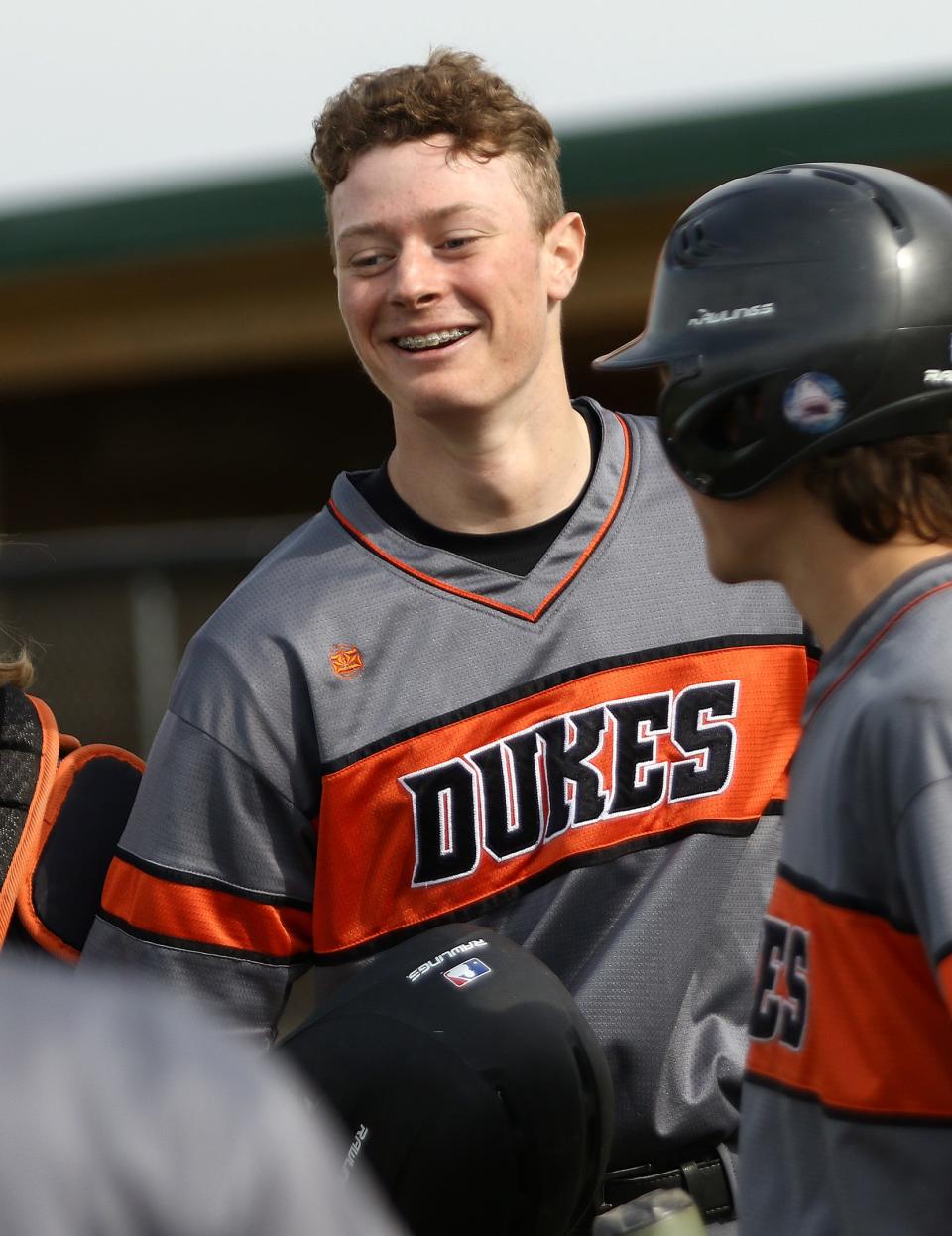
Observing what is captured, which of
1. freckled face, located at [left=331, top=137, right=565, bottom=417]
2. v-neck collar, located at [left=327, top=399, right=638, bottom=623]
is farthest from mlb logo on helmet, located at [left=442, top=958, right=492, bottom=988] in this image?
freckled face, located at [left=331, top=137, right=565, bottom=417]

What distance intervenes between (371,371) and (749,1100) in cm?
173

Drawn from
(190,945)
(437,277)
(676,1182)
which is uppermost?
(437,277)

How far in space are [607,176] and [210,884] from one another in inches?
265

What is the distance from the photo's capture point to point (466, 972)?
256cm

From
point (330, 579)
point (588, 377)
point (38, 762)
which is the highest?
point (330, 579)

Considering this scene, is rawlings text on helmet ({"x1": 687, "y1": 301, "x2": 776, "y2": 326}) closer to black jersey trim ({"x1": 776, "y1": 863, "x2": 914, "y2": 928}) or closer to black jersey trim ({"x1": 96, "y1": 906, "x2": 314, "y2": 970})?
black jersey trim ({"x1": 776, "y1": 863, "x2": 914, "y2": 928})

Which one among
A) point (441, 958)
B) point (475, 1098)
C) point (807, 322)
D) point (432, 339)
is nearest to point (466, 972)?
point (441, 958)

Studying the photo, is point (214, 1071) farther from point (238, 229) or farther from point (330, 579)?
point (238, 229)

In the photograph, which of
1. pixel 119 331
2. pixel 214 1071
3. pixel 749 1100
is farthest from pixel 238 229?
pixel 214 1071

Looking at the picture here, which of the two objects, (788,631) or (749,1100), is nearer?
(749,1100)

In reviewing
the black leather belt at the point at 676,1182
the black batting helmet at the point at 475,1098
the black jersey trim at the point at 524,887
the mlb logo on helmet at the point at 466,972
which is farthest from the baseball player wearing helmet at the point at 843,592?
the black leather belt at the point at 676,1182

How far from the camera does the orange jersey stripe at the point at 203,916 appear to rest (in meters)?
3.13

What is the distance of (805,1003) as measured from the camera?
6.46 feet

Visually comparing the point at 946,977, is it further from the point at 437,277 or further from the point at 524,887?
the point at 437,277
